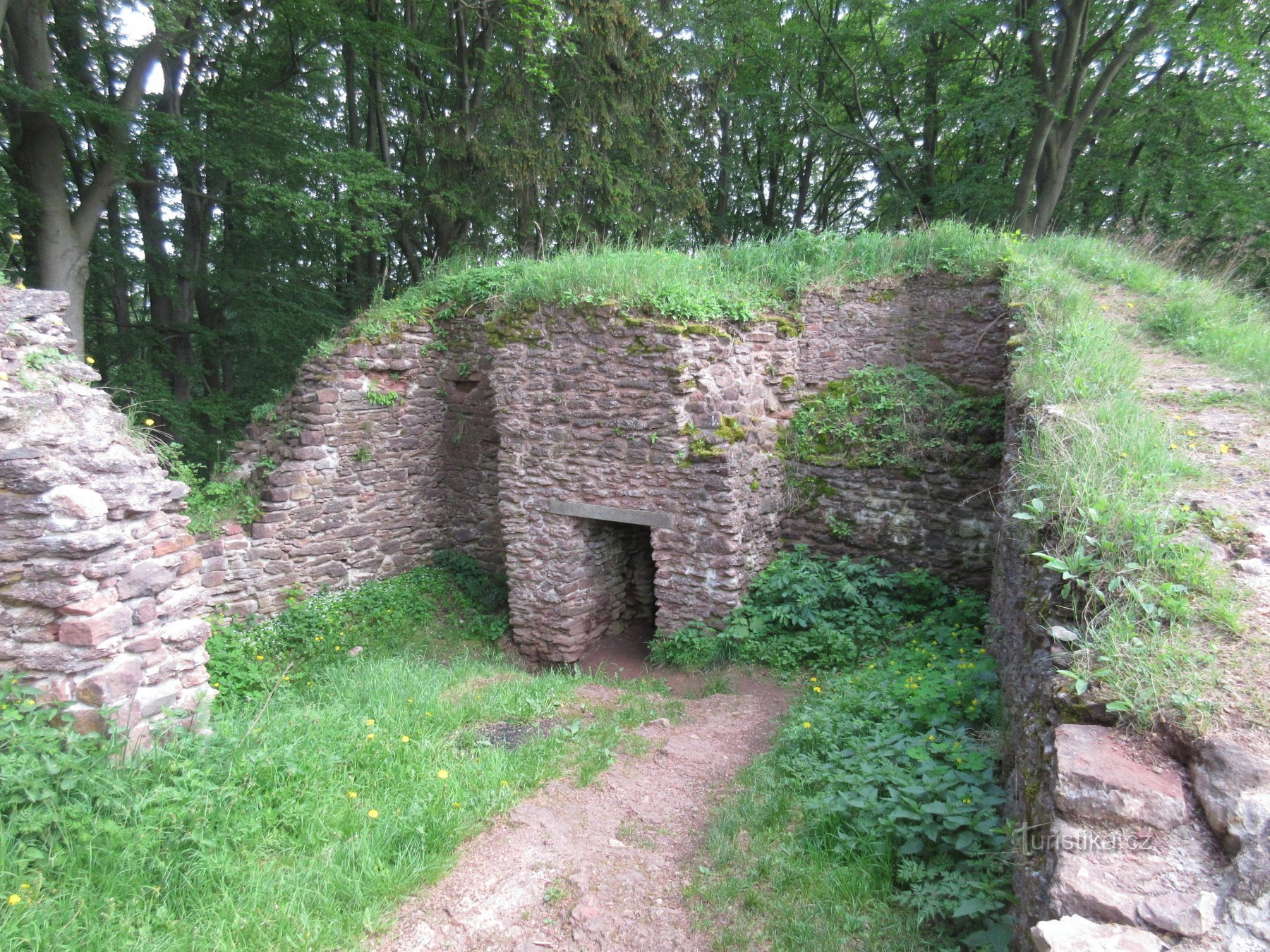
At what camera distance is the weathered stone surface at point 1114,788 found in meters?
1.84

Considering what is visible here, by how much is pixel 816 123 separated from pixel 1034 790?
58.4 ft

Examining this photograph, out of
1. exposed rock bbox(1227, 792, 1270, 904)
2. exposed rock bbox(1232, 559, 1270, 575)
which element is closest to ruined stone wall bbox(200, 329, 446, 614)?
exposed rock bbox(1227, 792, 1270, 904)

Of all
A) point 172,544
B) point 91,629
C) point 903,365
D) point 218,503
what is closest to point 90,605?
point 91,629

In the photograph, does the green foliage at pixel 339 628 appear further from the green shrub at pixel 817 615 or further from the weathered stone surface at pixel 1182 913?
the weathered stone surface at pixel 1182 913

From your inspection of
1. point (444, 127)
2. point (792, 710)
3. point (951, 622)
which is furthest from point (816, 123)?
point (792, 710)

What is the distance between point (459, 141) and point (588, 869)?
12033 mm

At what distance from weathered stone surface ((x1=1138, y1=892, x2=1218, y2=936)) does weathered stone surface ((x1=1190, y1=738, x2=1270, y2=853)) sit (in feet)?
0.57

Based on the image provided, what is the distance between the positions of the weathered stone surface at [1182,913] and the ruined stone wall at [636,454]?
16.4 feet

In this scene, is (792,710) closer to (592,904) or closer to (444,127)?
(592,904)

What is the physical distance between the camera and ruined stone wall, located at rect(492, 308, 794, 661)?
666 centimetres

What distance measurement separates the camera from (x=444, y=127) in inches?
470

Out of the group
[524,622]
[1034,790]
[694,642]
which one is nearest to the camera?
[1034,790]

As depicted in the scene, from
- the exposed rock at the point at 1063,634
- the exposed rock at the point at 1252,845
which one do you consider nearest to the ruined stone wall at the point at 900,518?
the exposed rock at the point at 1063,634

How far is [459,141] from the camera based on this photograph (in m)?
11.9
